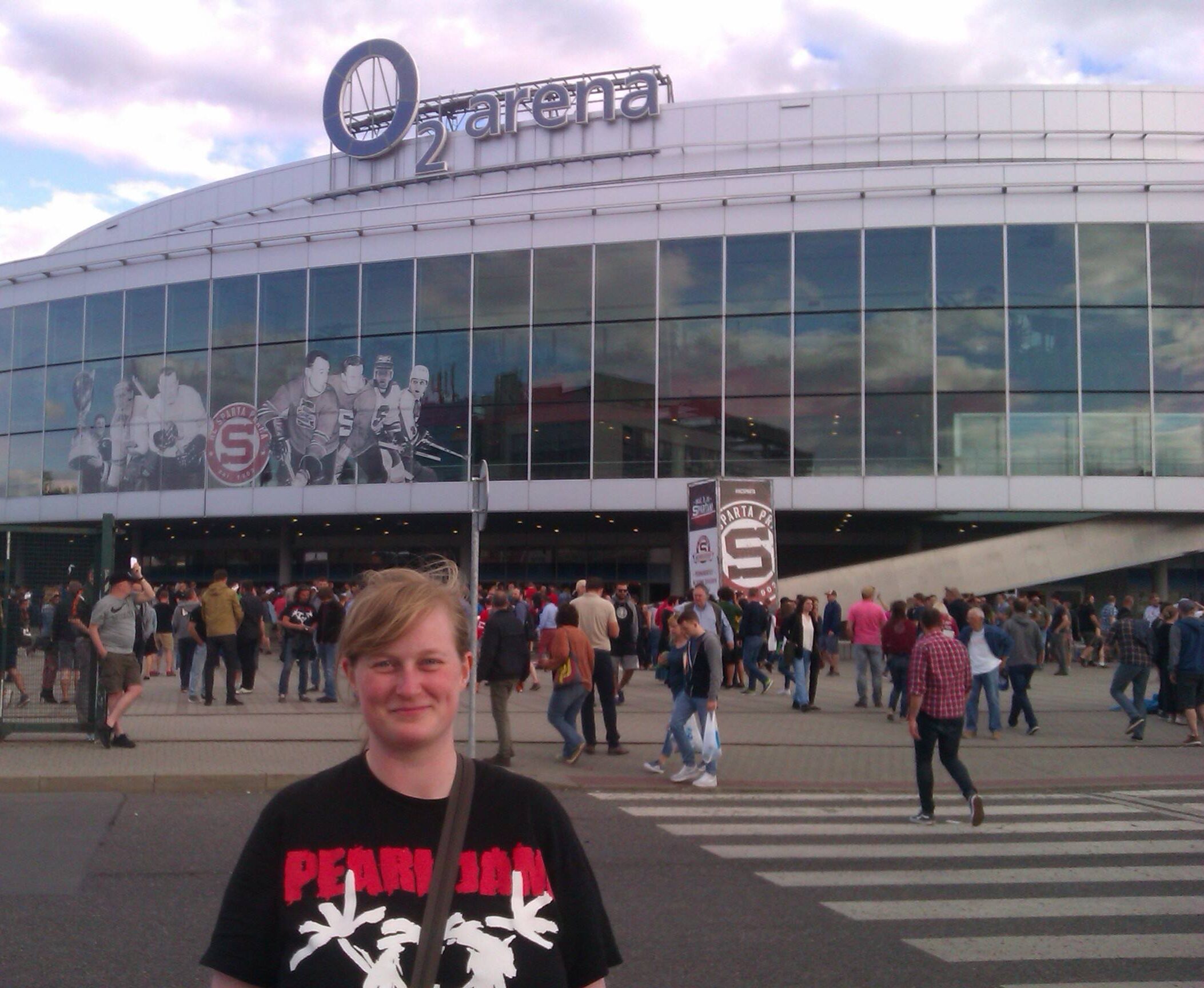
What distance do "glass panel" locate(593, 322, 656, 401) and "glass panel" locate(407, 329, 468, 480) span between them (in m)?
4.35

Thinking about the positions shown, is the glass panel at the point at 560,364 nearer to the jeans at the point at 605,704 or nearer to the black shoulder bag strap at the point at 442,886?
the jeans at the point at 605,704

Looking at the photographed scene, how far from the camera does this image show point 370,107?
46.7 metres

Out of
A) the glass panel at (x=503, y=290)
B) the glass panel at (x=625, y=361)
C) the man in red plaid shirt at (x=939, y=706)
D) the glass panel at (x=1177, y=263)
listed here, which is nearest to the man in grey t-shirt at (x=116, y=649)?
the man in red plaid shirt at (x=939, y=706)

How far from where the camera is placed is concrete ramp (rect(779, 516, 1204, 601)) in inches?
1341

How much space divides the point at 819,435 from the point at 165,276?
23.1m

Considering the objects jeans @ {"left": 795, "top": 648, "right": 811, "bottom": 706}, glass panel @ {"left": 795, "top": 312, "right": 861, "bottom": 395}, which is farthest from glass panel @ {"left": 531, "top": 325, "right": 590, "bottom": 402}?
jeans @ {"left": 795, "top": 648, "right": 811, "bottom": 706}

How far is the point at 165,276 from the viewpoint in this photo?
42281 mm

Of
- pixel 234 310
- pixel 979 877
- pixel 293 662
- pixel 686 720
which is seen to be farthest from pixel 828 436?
pixel 979 877

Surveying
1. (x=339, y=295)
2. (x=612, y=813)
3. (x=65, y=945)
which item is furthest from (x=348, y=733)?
(x=339, y=295)

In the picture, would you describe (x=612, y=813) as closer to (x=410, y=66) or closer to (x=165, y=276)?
(x=165, y=276)

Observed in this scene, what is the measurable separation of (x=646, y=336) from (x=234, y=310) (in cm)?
1440

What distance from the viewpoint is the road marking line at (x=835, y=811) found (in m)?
11.0

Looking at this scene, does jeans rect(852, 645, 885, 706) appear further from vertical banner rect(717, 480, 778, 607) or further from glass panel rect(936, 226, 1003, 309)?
glass panel rect(936, 226, 1003, 309)

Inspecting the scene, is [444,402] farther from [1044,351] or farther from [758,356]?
[1044,351]
